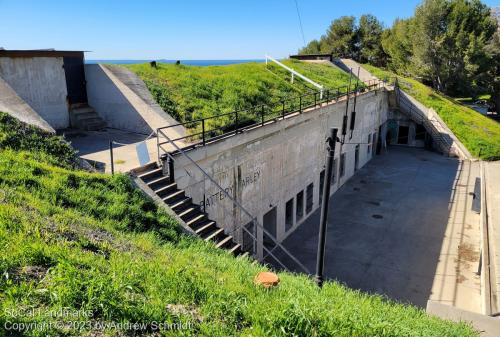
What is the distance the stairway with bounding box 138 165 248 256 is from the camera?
9.62 metres

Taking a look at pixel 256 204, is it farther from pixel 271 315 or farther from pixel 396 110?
pixel 396 110

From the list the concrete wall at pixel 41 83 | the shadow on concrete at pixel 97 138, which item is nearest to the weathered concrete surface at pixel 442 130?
the shadow on concrete at pixel 97 138

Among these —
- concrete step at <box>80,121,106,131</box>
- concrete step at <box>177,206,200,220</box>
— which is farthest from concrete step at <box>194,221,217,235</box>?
concrete step at <box>80,121,106,131</box>

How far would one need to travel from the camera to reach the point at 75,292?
4.40 m

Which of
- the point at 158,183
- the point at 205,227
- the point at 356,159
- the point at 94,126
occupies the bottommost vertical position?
the point at 356,159

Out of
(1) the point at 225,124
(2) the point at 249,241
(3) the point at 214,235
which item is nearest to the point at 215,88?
(1) the point at 225,124

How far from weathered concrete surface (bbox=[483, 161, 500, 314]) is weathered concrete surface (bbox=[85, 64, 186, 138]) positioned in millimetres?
11079

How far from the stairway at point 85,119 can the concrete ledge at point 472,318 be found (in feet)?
43.2

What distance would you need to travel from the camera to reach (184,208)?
1002 centimetres

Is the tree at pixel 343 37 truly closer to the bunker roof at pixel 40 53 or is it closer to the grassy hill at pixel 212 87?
the grassy hill at pixel 212 87

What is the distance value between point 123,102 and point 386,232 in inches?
502

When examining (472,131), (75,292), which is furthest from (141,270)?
(472,131)

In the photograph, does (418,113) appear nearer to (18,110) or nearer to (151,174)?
(151,174)

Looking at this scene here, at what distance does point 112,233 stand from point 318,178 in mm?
14471
